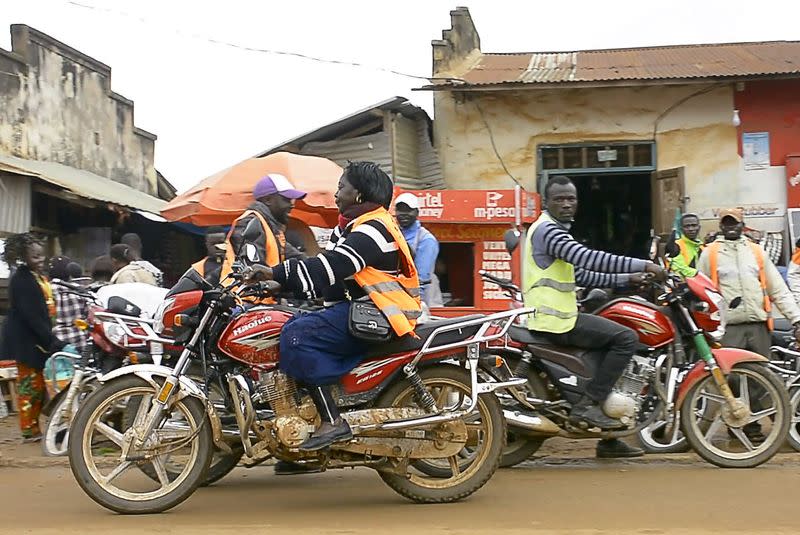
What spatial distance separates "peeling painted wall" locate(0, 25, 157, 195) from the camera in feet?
52.0

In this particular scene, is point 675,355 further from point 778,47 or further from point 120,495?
point 778,47

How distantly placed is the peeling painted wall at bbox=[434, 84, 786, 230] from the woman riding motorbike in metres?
7.81

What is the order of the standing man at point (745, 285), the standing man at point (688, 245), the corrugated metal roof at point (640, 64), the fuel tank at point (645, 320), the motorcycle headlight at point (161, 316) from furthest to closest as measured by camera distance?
the corrugated metal roof at point (640, 64) → the standing man at point (688, 245) → the standing man at point (745, 285) → the fuel tank at point (645, 320) → the motorcycle headlight at point (161, 316)

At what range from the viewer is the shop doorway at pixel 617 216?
47.3ft

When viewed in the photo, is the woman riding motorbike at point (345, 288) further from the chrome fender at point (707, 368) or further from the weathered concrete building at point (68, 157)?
the weathered concrete building at point (68, 157)

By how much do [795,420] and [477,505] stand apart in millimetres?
2884

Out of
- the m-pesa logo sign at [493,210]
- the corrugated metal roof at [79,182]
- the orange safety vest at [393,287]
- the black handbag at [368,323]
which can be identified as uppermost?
the corrugated metal roof at [79,182]

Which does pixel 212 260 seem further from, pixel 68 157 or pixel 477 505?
pixel 68 157

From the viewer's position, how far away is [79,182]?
48.3 ft

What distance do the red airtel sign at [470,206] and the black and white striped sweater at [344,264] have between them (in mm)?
6285

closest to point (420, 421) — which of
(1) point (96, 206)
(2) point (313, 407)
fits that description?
(2) point (313, 407)

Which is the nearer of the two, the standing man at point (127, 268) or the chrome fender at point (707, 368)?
the chrome fender at point (707, 368)

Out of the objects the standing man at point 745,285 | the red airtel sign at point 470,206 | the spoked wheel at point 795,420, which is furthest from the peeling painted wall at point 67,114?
the spoked wheel at point 795,420

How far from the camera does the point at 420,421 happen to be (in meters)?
5.16
